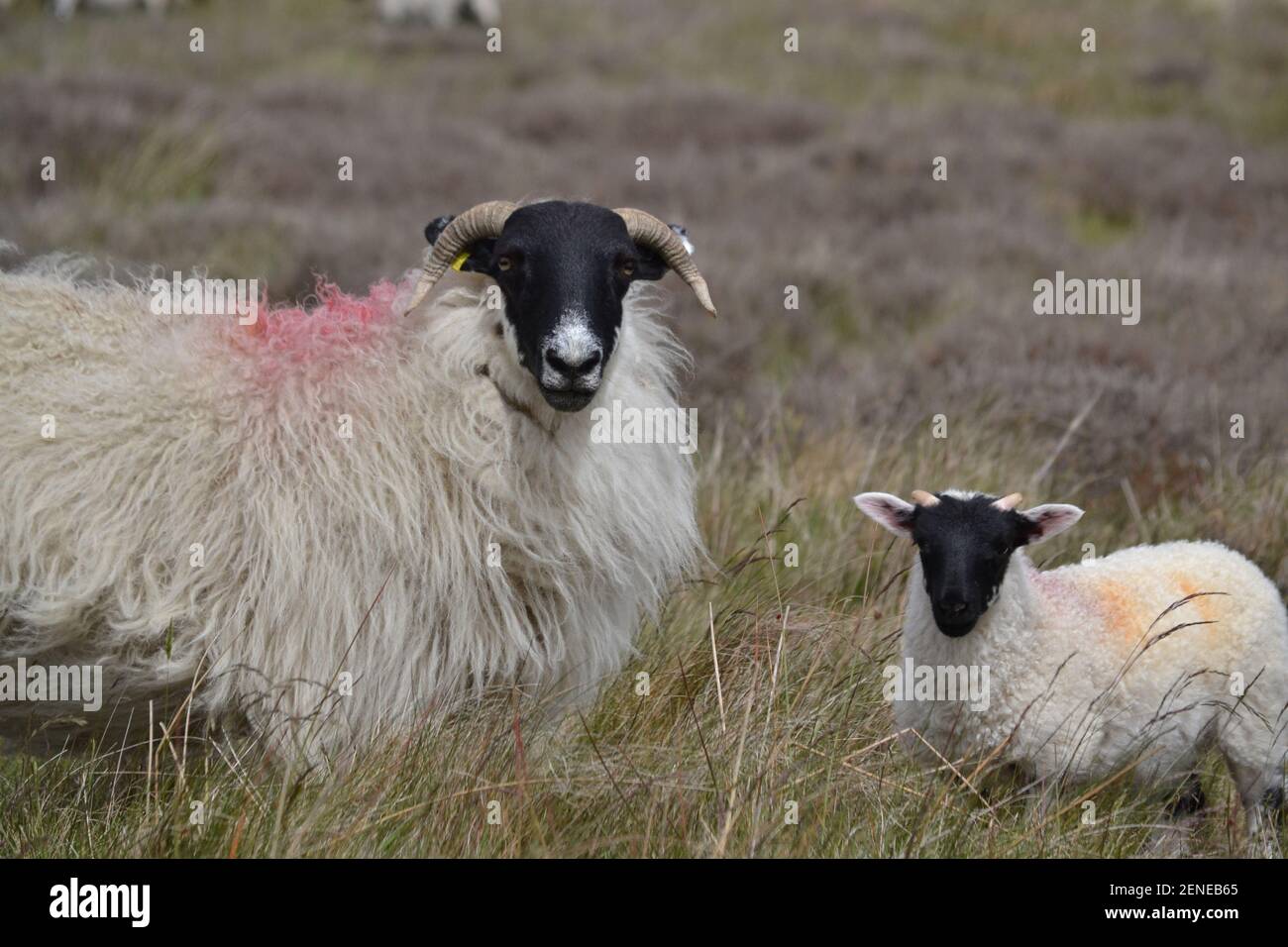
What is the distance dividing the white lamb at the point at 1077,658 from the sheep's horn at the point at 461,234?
138 centimetres

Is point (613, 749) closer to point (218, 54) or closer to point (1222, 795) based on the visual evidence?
point (1222, 795)

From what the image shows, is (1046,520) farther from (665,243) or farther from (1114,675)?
(665,243)

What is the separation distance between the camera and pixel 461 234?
4.21 metres

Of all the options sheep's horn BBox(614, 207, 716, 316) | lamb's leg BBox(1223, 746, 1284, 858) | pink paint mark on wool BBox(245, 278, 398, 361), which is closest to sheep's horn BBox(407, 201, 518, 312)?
pink paint mark on wool BBox(245, 278, 398, 361)

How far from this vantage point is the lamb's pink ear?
13.3 ft

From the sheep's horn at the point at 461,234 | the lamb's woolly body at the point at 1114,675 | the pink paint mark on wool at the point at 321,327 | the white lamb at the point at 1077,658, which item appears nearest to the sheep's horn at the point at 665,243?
the sheep's horn at the point at 461,234

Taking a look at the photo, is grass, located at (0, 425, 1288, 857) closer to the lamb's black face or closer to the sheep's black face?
the lamb's black face

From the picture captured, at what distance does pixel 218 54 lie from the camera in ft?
61.7

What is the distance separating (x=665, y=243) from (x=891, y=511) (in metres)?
1.16

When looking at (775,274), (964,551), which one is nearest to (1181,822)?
(964,551)

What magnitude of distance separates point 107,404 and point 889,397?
15.7ft

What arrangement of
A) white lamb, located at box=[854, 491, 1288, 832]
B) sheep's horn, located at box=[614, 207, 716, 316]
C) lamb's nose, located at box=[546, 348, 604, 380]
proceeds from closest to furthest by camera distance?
1. lamb's nose, located at box=[546, 348, 604, 380]
2. white lamb, located at box=[854, 491, 1288, 832]
3. sheep's horn, located at box=[614, 207, 716, 316]

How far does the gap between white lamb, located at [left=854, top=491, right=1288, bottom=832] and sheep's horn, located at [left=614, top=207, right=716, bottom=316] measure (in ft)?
3.07
